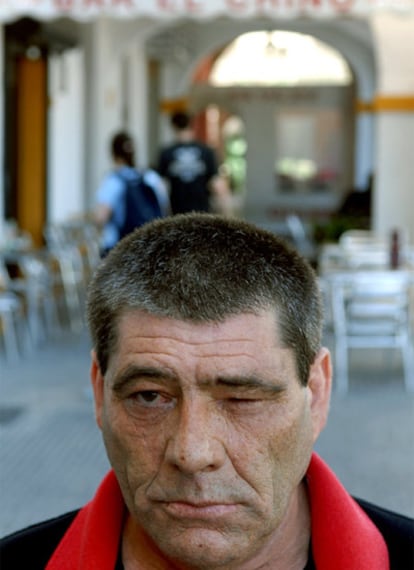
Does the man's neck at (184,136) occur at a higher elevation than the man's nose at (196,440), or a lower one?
lower

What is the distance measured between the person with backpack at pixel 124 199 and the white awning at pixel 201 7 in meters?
1.32

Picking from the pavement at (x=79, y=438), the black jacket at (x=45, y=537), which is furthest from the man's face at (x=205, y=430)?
the pavement at (x=79, y=438)

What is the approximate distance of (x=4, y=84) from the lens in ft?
43.9

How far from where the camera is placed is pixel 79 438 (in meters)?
7.14

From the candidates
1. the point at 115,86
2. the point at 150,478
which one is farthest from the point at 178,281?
the point at 115,86

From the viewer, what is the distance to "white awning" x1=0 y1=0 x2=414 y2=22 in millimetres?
9055

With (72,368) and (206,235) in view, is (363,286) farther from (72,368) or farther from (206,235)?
(206,235)

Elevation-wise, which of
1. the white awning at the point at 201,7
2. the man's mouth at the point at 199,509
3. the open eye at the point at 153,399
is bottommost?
the man's mouth at the point at 199,509

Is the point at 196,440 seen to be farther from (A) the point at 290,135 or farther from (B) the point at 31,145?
(A) the point at 290,135

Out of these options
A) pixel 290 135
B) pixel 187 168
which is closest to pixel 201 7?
pixel 187 168

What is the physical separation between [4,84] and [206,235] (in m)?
12.2

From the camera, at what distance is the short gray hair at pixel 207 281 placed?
57.1 inches

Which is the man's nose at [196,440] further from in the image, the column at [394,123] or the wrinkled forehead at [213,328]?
the column at [394,123]

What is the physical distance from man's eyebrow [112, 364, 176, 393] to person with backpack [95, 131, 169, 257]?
21.4 feet
